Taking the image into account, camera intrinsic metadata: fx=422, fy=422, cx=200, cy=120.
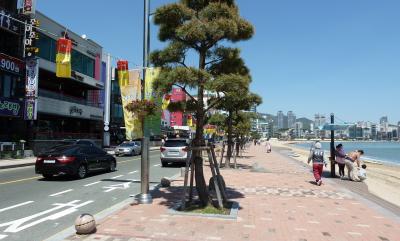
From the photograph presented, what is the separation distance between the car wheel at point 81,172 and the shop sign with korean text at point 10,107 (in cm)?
1624

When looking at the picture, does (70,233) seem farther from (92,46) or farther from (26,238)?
(92,46)

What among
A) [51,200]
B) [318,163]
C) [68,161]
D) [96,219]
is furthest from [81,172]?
[318,163]

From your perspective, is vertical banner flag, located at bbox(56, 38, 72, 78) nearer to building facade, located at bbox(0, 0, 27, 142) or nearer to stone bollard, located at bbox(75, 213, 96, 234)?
building facade, located at bbox(0, 0, 27, 142)

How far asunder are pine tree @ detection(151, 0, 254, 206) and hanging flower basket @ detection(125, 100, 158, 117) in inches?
25.0

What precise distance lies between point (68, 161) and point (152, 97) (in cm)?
701

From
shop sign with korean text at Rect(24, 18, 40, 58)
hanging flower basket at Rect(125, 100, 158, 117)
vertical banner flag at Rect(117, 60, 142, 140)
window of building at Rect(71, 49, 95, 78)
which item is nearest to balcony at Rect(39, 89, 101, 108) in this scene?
window of building at Rect(71, 49, 95, 78)

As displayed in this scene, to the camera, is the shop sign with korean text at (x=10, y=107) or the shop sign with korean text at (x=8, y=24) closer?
the shop sign with korean text at (x=10, y=107)

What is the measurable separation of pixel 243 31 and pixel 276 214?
4.31m

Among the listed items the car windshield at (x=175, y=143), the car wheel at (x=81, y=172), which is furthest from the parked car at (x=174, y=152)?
the car wheel at (x=81, y=172)

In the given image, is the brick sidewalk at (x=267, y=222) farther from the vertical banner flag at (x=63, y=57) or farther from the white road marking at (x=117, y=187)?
the vertical banner flag at (x=63, y=57)

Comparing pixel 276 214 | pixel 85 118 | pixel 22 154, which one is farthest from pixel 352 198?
pixel 85 118

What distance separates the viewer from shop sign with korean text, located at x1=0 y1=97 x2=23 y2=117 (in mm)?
30438

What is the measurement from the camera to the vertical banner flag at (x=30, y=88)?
31.9 meters

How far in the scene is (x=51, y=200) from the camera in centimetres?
1158
